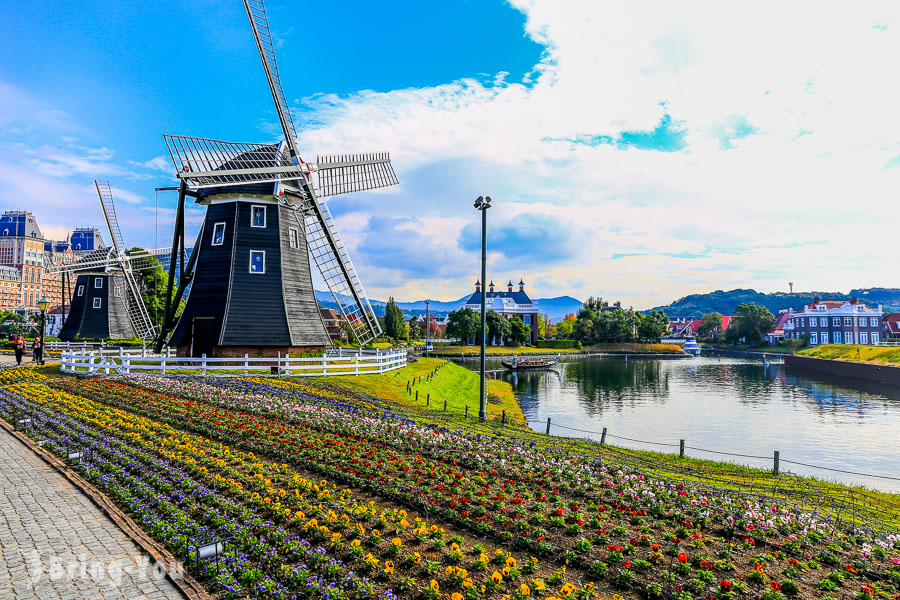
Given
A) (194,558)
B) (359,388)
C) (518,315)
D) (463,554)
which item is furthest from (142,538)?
(518,315)

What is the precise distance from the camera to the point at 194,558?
7082 mm

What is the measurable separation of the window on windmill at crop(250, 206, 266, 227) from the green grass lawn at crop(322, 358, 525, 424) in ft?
29.7

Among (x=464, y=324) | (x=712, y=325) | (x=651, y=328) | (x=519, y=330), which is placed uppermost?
(x=464, y=324)

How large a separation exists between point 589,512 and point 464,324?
9585 cm

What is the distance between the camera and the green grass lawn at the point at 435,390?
25.0 meters

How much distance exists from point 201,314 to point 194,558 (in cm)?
2233

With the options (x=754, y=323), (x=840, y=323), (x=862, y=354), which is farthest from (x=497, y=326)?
(x=840, y=323)

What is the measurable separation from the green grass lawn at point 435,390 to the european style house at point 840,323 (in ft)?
319

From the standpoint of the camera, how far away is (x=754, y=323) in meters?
119

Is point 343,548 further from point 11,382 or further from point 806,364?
point 806,364

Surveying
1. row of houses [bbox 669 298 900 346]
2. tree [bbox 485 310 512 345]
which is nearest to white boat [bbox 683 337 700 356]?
row of houses [bbox 669 298 900 346]

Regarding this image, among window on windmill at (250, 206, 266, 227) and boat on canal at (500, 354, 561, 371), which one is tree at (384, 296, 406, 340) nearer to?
boat on canal at (500, 354, 561, 371)

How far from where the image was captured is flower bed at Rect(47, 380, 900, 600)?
701 centimetres

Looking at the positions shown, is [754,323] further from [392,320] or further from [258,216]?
[258,216]
